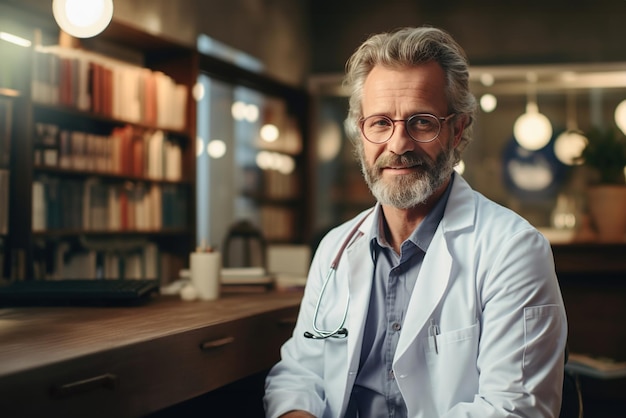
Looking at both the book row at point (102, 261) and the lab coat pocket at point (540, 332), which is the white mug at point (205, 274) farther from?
the book row at point (102, 261)

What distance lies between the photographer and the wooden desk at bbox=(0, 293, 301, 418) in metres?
1.21

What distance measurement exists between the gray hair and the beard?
4.9 inches

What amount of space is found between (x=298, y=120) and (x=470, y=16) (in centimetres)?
213

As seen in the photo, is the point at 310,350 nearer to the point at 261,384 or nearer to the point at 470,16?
the point at 261,384

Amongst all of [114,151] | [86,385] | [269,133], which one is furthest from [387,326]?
[269,133]

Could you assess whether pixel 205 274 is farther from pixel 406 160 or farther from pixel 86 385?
pixel 86 385

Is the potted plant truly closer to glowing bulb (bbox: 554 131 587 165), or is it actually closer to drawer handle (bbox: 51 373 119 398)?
glowing bulb (bbox: 554 131 587 165)

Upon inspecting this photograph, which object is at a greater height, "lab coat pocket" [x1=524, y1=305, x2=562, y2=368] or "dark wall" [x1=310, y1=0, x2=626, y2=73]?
"dark wall" [x1=310, y1=0, x2=626, y2=73]

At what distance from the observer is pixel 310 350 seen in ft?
5.85

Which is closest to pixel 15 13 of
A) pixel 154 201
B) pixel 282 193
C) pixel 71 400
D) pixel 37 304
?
pixel 154 201

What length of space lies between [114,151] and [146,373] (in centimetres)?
274

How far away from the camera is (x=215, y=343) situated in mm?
1717

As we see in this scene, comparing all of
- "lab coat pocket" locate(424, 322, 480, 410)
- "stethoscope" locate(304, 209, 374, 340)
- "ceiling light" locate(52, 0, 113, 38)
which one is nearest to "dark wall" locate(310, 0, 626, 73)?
"ceiling light" locate(52, 0, 113, 38)

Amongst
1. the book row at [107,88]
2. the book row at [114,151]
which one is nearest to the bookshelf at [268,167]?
the book row at [107,88]
